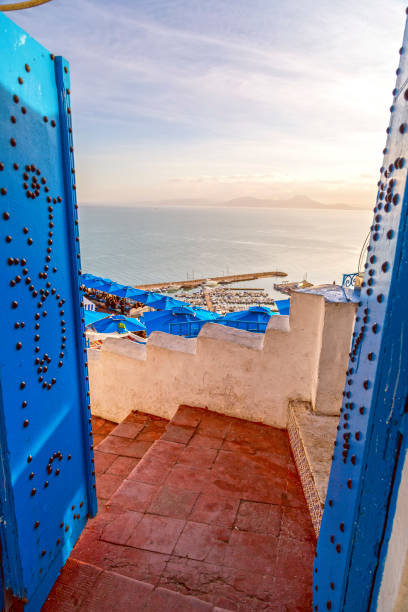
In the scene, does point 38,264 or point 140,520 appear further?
point 140,520

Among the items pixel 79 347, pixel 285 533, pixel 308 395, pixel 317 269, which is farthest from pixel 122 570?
pixel 317 269

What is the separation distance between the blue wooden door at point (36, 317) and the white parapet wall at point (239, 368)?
6.28ft

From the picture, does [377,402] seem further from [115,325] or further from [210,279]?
[210,279]

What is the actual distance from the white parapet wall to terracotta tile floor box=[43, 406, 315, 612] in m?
0.40

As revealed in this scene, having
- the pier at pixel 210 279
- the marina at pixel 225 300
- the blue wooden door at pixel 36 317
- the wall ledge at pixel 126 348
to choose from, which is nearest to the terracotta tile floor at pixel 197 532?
the blue wooden door at pixel 36 317

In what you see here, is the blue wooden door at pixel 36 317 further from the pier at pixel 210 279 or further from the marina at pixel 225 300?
the pier at pixel 210 279

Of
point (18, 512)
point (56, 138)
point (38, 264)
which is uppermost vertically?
point (56, 138)

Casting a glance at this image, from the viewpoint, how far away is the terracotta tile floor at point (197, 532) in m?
2.09

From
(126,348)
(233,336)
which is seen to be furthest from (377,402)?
Answer: (126,348)

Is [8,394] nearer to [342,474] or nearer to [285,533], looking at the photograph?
[342,474]

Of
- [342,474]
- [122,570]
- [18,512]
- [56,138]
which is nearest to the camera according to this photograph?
[342,474]

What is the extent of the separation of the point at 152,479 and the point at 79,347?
1.46 meters

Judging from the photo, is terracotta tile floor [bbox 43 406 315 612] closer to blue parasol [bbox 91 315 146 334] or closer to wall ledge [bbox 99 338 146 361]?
wall ledge [bbox 99 338 146 361]

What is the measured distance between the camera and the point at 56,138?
73.9 inches
